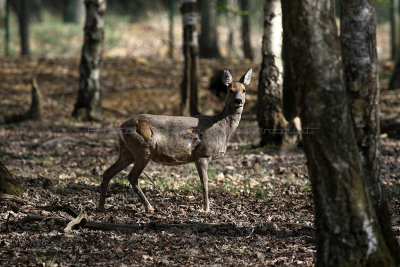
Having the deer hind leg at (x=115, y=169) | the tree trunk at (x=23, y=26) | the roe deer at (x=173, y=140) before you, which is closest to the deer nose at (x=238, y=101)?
the roe deer at (x=173, y=140)

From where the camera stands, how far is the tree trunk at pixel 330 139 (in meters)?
4.26

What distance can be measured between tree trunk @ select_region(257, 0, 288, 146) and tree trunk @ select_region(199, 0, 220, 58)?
1408 centimetres

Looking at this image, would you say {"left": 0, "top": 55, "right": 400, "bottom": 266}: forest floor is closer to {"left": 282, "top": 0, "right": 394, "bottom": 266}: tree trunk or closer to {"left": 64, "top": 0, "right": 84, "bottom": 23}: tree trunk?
{"left": 282, "top": 0, "right": 394, "bottom": 266}: tree trunk

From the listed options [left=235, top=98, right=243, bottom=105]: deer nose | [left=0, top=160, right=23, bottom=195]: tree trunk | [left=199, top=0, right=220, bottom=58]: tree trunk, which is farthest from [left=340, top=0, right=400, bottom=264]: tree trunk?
[left=199, top=0, right=220, bottom=58]: tree trunk

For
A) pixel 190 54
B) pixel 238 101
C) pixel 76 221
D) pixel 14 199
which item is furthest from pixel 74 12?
pixel 76 221

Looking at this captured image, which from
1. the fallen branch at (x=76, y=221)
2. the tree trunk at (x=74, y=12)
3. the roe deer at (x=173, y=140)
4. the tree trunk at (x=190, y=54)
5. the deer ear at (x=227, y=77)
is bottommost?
the fallen branch at (x=76, y=221)

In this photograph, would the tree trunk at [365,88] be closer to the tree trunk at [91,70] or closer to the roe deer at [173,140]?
the roe deer at [173,140]

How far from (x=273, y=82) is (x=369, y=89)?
19.9 feet

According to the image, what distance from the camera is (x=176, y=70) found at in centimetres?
2012

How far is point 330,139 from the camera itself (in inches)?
169

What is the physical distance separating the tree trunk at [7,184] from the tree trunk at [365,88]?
188 inches

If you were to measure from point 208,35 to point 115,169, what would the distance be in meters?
18.8

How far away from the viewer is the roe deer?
7156 mm

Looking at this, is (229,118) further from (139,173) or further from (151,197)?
(151,197)
